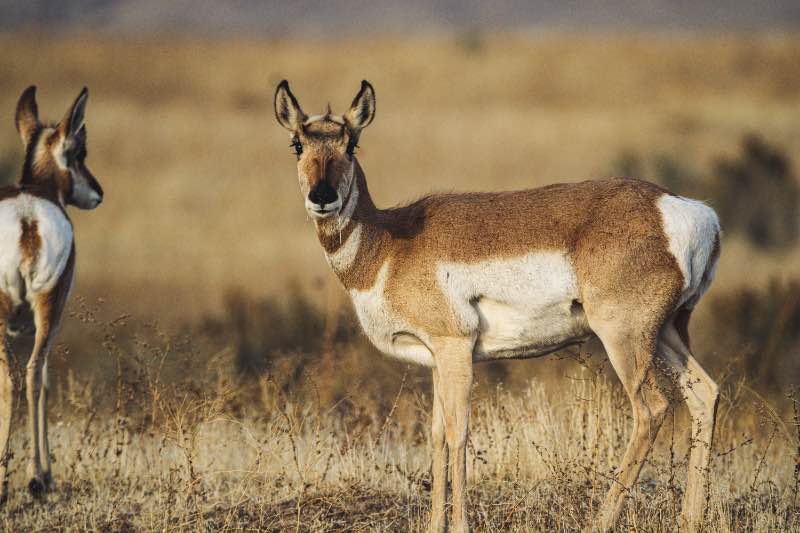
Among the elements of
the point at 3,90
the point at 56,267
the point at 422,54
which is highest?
the point at 422,54

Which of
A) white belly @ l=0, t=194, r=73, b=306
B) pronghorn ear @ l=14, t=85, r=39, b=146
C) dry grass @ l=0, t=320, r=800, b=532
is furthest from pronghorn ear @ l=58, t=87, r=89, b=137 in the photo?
dry grass @ l=0, t=320, r=800, b=532

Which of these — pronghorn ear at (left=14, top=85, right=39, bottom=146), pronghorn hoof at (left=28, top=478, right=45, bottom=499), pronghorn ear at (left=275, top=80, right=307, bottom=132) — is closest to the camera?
pronghorn ear at (left=275, top=80, right=307, bottom=132)

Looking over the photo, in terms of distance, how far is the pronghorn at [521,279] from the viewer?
714cm

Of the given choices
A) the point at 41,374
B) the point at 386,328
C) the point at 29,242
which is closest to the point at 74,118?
the point at 29,242

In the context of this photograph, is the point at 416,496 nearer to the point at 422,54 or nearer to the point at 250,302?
the point at 250,302

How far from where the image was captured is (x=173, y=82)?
55000 mm

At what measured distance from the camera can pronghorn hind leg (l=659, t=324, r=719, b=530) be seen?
7.31 metres

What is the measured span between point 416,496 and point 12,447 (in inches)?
159

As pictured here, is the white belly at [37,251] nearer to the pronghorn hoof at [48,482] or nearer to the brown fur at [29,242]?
the brown fur at [29,242]

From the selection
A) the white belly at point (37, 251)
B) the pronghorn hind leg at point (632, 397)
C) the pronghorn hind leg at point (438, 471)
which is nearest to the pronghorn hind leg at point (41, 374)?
the white belly at point (37, 251)

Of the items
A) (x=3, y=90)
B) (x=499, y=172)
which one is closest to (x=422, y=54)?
(x=3, y=90)

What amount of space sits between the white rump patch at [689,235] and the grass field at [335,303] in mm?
1047

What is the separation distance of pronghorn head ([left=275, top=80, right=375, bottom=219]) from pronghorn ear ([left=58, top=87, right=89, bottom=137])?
107 inches

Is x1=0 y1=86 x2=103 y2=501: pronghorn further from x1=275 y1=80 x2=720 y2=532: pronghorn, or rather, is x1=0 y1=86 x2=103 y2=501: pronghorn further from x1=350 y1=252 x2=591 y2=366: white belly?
x1=350 y1=252 x2=591 y2=366: white belly
